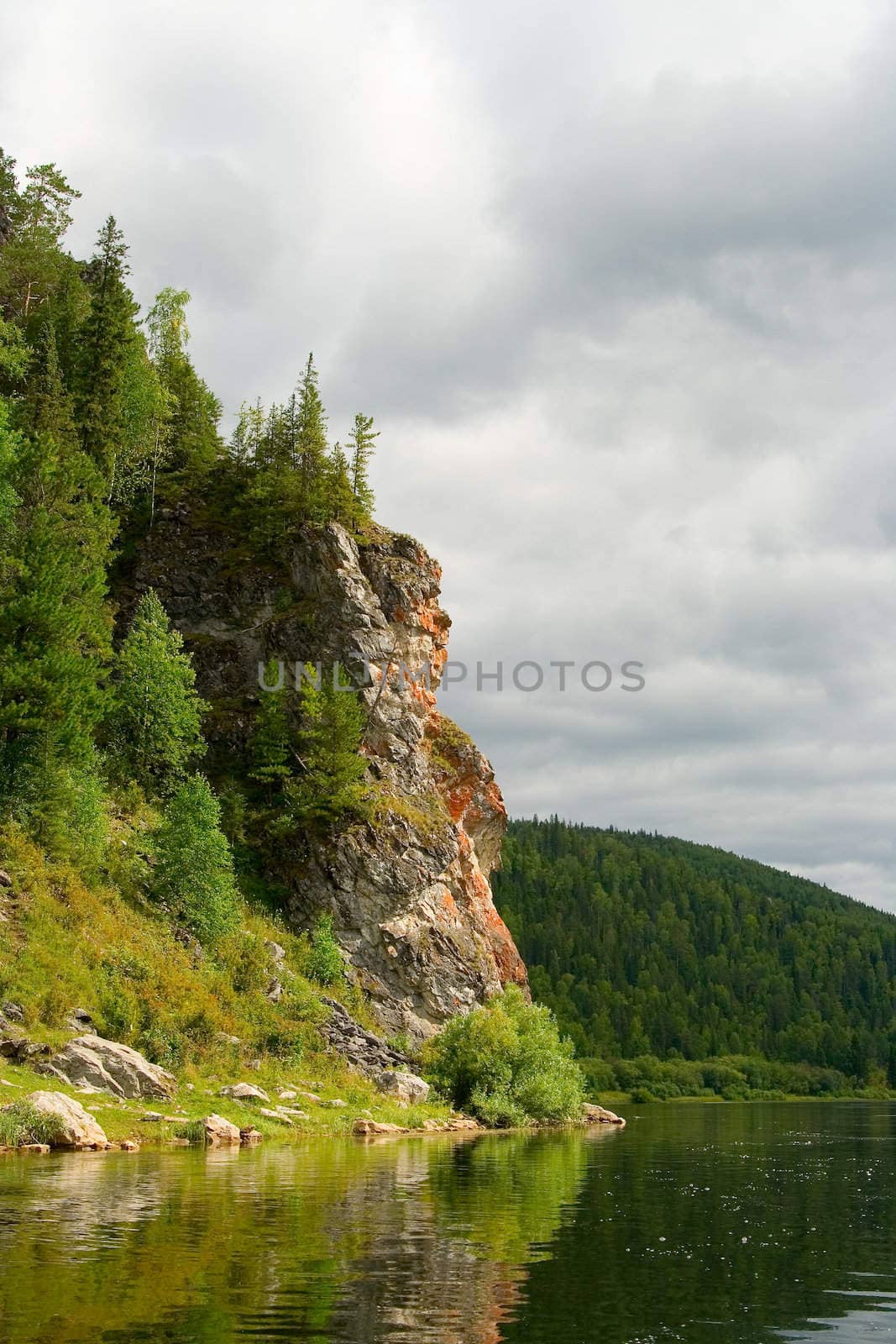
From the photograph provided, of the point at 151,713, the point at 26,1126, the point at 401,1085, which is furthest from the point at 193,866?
the point at 26,1126

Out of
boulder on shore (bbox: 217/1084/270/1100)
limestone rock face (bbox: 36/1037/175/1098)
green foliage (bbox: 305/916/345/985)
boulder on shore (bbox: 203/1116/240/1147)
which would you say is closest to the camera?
limestone rock face (bbox: 36/1037/175/1098)

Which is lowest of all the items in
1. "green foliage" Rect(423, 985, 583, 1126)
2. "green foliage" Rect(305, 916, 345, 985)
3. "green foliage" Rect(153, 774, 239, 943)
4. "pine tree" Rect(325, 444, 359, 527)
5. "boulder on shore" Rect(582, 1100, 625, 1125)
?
"boulder on shore" Rect(582, 1100, 625, 1125)

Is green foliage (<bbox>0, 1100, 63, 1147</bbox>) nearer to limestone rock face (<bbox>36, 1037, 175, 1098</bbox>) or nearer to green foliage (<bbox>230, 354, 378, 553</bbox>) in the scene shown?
limestone rock face (<bbox>36, 1037, 175, 1098</bbox>)

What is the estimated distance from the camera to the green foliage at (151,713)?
72.6 m

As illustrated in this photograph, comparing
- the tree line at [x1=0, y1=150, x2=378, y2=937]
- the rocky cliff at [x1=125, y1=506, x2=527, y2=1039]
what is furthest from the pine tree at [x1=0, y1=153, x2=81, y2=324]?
the rocky cliff at [x1=125, y1=506, x2=527, y2=1039]

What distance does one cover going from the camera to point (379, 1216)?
79.4ft

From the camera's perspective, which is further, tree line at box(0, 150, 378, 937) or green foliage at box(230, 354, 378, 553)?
green foliage at box(230, 354, 378, 553)

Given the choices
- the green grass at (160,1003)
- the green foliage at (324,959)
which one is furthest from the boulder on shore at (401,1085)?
the green foliage at (324,959)

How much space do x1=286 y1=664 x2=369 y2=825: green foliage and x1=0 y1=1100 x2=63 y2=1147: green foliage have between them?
44317mm

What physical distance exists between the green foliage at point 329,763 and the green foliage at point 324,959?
803 centimetres

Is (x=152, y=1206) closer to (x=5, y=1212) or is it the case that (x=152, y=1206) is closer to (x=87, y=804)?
(x=5, y=1212)

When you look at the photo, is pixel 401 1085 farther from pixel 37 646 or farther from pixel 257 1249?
pixel 257 1249

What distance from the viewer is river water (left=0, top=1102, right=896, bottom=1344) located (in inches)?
563

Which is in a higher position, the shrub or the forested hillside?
the forested hillside
